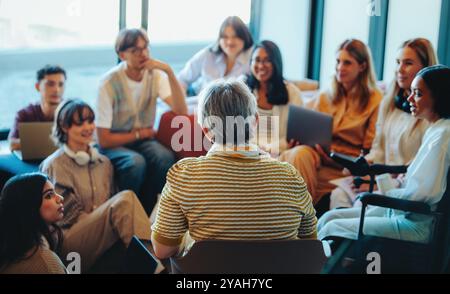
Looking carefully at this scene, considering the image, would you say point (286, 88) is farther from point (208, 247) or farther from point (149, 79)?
point (208, 247)

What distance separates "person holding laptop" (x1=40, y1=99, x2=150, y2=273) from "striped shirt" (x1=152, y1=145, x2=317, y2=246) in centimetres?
95

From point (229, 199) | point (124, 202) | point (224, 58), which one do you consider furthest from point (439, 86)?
point (224, 58)

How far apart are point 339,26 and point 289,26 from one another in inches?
14.3

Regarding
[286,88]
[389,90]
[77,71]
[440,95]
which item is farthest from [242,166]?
[77,71]

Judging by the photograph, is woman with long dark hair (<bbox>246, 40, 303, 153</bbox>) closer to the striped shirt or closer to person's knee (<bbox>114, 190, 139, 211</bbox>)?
person's knee (<bbox>114, 190, 139, 211</bbox>)

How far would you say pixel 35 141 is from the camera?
3334mm

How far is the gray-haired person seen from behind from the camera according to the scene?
6.06 feet

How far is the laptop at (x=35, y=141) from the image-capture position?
10.9 feet

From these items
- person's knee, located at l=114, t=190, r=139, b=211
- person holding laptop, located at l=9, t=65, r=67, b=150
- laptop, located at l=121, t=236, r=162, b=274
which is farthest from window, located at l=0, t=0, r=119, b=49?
laptop, located at l=121, t=236, r=162, b=274

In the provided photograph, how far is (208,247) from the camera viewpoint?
5.95 feet

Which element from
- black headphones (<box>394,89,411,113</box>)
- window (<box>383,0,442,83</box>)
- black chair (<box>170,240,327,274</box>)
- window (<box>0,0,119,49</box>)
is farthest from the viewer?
window (<box>383,0,442,83</box>)

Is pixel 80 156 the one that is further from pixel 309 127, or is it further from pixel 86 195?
pixel 309 127

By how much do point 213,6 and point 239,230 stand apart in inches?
116

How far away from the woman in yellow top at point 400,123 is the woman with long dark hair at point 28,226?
1304mm
